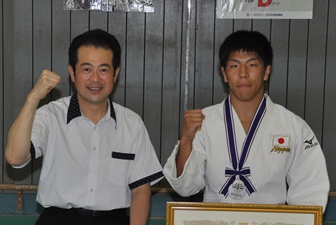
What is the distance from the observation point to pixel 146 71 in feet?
15.4

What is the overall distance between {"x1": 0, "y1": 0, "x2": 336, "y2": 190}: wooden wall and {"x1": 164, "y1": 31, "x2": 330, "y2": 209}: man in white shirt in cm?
165

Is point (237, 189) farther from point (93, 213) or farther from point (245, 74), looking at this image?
point (93, 213)

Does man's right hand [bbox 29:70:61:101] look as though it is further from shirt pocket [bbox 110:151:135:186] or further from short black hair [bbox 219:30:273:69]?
short black hair [bbox 219:30:273:69]

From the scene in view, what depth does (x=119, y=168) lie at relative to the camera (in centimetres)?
299

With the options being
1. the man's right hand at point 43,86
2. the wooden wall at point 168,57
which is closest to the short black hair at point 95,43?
the man's right hand at point 43,86

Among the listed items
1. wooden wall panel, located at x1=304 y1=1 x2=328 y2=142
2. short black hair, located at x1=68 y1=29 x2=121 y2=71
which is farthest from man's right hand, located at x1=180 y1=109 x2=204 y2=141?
wooden wall panel, located at x1=304 y1=1 x2=328 y2=142

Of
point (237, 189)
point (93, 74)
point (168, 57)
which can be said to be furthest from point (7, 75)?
point (237, 189)

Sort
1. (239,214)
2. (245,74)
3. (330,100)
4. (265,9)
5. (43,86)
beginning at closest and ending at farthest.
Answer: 1. (239,214)
2. (43,86)
3. (245,74)
4. (265,9)
5. (330,100)

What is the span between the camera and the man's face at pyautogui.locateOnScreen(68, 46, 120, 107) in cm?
291

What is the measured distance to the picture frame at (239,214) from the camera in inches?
96.0

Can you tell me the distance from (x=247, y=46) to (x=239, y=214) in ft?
Answer: 3.25

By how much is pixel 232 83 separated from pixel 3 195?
2786 mm

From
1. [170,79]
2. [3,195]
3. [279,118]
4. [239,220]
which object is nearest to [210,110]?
[279,118]

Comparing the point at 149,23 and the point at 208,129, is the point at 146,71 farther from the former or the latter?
the point at 208,129
